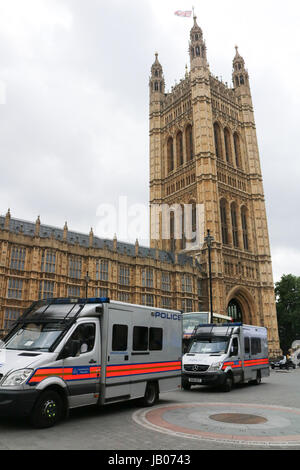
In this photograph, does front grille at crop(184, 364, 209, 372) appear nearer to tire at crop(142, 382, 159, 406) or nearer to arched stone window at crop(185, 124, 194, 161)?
tire at crop(142, 382, 159, 406)

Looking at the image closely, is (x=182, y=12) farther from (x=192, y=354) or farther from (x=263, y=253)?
(x=192, y=354)

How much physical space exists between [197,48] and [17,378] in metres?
67.8

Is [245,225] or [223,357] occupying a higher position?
[245,225]

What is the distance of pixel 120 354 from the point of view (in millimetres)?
10055

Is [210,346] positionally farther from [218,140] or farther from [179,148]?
[179,148]

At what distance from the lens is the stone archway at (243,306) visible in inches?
2176

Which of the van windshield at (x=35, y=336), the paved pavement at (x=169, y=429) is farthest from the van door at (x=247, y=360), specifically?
the van windshield at (x=35, y=336)

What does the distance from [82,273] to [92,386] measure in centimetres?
2936

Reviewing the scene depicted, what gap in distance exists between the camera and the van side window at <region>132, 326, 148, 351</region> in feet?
35.2

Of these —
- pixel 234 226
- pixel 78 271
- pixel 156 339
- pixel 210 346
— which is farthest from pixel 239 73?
pixel 156 339

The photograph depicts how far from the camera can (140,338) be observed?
11.0 meters

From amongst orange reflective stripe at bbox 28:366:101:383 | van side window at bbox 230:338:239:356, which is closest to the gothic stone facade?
van side window at bbox 230:338:239:356

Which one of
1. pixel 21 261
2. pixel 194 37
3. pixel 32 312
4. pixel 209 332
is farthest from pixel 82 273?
pixel 194 37

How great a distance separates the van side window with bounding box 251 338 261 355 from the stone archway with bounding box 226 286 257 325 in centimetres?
3596
